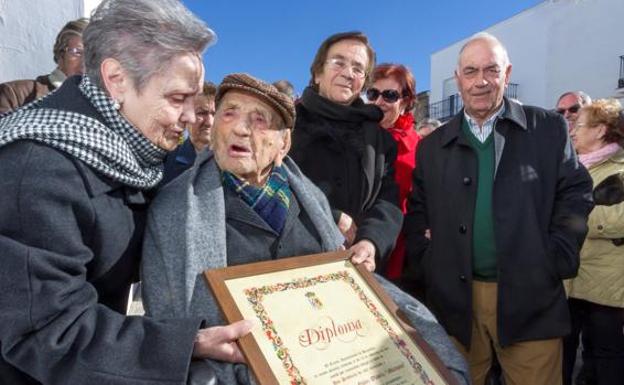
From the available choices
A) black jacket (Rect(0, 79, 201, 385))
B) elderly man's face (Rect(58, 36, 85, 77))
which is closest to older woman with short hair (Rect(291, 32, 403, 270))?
black jacket (Rect(0, 79, 201, 385))

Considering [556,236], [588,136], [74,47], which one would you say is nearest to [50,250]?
[556,236]

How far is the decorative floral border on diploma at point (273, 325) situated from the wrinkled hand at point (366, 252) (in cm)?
24

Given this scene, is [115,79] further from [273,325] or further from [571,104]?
[571,104]

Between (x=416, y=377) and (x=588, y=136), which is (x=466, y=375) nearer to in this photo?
(x=416, y=377)

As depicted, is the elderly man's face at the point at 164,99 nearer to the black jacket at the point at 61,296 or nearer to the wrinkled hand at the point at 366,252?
the black jacket at the point at 61,296

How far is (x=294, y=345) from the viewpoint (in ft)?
4.79

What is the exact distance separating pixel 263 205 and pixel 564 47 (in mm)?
24607

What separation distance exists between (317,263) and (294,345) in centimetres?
36

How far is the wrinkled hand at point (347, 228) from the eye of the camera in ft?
7.92

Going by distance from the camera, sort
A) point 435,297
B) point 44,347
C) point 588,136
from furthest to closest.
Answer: point 588,136 < point 435,297 < point 44,347

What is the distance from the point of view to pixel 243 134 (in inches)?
76.2

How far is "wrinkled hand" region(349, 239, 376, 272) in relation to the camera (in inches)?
82.2

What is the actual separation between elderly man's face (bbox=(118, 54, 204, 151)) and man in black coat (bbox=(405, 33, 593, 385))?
5.64 ft

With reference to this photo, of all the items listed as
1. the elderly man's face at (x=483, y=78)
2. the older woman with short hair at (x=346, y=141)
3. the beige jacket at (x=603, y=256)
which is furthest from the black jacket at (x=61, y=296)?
the beige jacket at (x=603, y=256)
